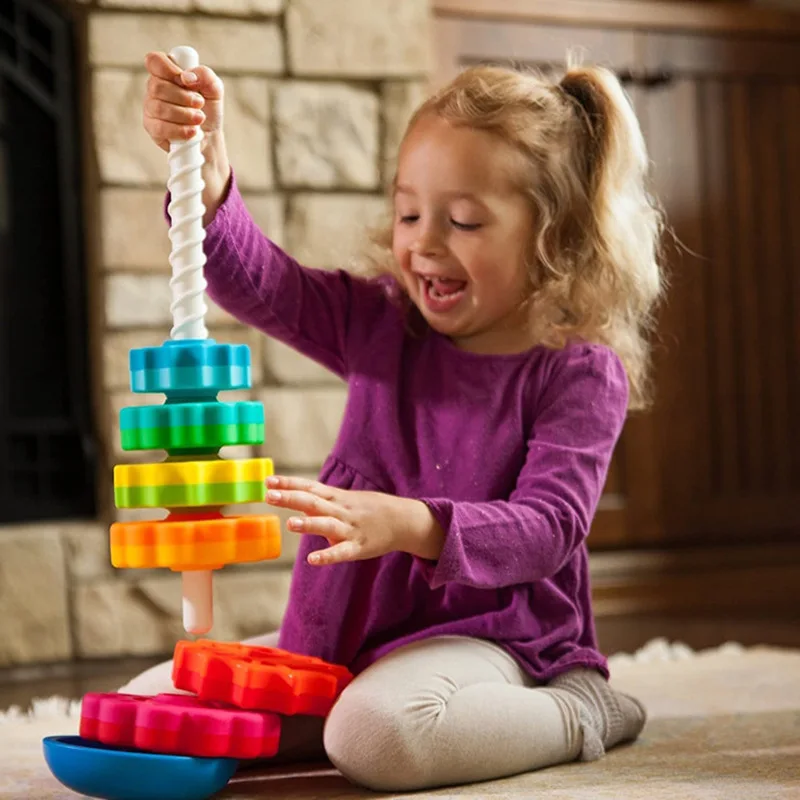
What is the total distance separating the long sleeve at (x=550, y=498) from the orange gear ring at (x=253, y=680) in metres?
0.13

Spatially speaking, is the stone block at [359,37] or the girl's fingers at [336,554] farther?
the stone block at [359,37]

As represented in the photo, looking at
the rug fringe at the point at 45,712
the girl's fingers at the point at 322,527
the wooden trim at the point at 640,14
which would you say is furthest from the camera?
the wooden trim at the point at 640,14

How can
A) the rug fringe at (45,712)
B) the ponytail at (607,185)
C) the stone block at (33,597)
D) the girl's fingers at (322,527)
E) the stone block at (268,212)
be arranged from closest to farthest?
the girl's fingers at (322,527)
the ponytail at (607,185)
the rug fringe at (45,712)
the stone block at (33,597)
the stone block at (268,212)

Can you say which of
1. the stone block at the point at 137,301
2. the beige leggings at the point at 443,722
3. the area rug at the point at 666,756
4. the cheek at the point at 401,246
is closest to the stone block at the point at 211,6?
the stone block at the point at 137,301

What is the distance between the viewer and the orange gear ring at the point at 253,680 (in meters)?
0.98

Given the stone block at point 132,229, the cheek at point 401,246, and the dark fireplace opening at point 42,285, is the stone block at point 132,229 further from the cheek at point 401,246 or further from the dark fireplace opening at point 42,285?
the cheek at point 401,246

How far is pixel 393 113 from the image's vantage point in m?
2.00

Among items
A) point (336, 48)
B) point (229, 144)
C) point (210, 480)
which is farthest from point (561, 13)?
point (210, 480)

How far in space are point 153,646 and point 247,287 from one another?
2.91 feet

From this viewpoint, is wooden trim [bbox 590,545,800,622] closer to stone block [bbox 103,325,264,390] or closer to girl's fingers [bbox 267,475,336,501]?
stone block [bbox 103,325,264,390]

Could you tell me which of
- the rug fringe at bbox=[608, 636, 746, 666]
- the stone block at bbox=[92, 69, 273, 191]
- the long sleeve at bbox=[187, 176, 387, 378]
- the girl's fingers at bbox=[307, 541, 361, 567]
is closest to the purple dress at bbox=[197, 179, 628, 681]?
the long sleeve at bbox=[187, 176, 387, 378]

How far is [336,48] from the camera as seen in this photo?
1.96 meters

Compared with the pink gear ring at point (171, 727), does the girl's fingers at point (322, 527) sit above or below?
above

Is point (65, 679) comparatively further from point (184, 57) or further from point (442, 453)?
point (184, 57)
